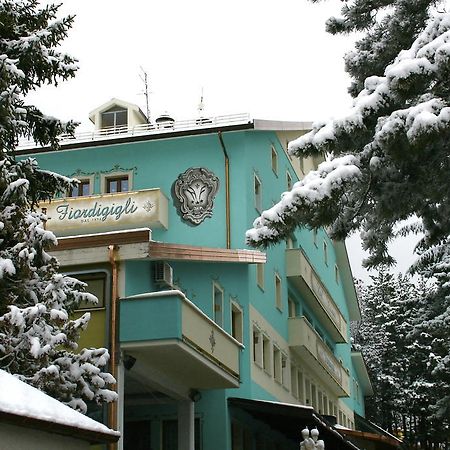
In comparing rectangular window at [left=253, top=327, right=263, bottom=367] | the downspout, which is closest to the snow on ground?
the downspout

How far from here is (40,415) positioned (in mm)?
8562

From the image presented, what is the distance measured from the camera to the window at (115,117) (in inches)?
1161

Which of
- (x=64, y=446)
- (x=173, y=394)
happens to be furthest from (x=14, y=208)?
(x=173, y=394)

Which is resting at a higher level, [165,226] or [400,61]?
[165,226]

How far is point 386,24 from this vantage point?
38.2 feet

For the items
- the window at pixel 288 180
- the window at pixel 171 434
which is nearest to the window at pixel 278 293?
the window at pixel 288 180

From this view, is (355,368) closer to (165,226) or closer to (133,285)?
(165,226)

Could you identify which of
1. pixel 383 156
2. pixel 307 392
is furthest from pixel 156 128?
pixel 383 156

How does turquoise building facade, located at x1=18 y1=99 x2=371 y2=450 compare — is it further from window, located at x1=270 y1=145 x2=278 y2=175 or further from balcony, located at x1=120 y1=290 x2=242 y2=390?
window, located at x1=270 y1=145 x2=278 y2=175

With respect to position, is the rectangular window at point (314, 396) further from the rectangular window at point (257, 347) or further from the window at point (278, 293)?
the rectangular window at point (257, 347)

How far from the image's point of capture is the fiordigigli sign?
25828mm

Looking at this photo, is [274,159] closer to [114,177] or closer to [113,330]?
[114,177]

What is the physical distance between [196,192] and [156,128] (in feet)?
9.80

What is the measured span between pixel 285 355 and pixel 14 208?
18373mm
